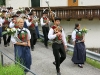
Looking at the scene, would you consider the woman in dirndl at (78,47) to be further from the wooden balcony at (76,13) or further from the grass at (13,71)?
the wooden balcony at (76,13)

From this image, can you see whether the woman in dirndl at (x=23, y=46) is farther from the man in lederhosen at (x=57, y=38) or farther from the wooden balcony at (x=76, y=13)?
the wooden balcony at (x=76, y=13)

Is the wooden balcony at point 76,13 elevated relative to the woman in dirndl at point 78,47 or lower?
elevated

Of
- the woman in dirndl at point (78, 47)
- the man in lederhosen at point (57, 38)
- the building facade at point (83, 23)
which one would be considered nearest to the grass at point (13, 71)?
the man in lederhosen at point (57, 38)

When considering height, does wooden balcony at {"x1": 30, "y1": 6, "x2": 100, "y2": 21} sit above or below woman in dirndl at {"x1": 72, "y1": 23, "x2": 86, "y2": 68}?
above

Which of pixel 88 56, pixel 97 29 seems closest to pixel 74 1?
pixel 97 29

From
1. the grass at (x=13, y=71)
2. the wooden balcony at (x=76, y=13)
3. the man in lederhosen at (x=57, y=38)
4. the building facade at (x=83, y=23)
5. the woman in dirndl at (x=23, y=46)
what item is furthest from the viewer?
the building facade at (x=83, y=23)

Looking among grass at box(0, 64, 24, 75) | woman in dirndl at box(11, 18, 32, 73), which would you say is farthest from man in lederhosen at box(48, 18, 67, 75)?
grass at box(0, 64, 24, 75)

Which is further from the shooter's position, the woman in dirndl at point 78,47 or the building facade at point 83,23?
the building facade at point 83,23

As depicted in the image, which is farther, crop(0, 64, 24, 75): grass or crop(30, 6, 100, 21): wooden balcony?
crop(30, 6, 100, 21): wooden balcony

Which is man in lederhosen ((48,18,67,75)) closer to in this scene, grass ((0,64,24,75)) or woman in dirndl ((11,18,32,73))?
woman in dirndl ((11,18,32,73))

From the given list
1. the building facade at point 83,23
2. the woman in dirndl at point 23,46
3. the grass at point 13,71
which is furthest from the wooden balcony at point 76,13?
the grass at point 13,71

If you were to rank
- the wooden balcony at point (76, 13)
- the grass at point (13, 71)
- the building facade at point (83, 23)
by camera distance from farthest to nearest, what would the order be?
the building facade at point (83, 23), the wooden balcony at point (76, 13), the grass at point (13, 71)

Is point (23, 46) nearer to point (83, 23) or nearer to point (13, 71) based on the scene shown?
point (13, 71)

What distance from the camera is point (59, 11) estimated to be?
2011cm
